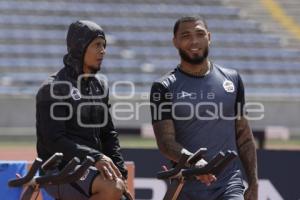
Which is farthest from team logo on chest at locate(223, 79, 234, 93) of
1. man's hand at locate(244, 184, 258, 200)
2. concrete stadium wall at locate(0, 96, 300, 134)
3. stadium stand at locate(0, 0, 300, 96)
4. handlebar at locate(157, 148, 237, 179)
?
stadium stand at locate(0, 0, 300, 96)

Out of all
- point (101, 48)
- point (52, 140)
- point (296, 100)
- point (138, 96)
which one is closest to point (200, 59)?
point (101, 48)

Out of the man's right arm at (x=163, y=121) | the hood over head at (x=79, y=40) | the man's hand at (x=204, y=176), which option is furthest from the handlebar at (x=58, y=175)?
the man's right arm at (x=163, y=121)

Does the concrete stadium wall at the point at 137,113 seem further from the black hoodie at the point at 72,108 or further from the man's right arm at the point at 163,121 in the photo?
the black hoodie at the point at 72,108

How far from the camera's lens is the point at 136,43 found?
23.7 meters

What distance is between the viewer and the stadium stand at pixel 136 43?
2245 cm

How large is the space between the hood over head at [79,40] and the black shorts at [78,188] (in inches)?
24.2

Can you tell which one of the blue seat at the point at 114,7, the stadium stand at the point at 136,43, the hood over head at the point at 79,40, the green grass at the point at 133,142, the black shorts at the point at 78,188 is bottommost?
the green grass at the point at 133,142

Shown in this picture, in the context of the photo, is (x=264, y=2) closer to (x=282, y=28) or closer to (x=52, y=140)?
(x=282, y=28)

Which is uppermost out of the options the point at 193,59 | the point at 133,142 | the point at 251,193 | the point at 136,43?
the point at 193,59

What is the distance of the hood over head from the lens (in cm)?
464

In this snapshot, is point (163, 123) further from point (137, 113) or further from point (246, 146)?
point (137, 113)

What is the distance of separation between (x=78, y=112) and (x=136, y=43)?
1905 centimetres

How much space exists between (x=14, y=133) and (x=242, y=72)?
6626 mm

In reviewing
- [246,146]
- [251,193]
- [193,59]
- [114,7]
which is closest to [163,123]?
[193,59]
